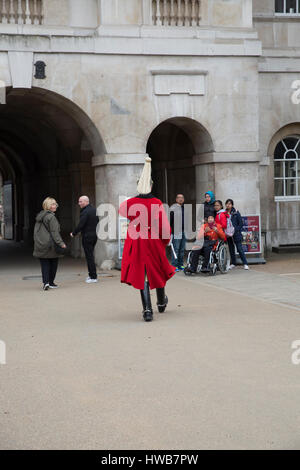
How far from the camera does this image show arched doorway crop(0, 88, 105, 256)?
1731 centimetres

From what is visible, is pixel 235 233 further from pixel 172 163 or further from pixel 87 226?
pixel 172 163

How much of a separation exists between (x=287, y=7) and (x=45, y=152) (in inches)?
330

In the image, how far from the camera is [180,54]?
17.0 metres

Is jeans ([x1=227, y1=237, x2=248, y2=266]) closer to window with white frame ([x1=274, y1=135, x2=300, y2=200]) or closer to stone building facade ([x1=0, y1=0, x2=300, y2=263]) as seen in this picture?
stone building facade ([x1=0, y1=0, x2=300, y2=263])

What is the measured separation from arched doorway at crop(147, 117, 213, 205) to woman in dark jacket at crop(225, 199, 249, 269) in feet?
11.6

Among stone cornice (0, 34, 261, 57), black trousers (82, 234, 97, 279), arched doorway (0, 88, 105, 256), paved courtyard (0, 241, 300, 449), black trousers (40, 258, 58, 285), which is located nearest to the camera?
paved courtyard (0, 241, 300, 449)

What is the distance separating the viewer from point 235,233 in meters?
16.5

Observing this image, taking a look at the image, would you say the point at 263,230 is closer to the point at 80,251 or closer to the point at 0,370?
the point at 80,251

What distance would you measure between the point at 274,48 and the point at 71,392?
50.2 ft
